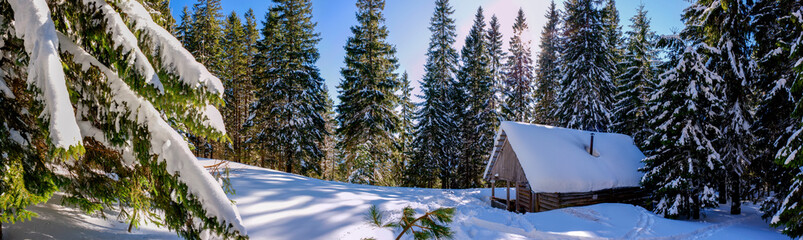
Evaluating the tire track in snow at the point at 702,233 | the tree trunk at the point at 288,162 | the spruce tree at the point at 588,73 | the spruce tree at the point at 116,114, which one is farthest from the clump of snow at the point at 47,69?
the spruce tree at the point at 588,73

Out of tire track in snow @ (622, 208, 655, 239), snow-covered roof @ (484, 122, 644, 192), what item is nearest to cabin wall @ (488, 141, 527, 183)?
snow-covered roof @ (484, 122, 644, 192)

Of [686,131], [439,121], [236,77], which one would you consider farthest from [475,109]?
[236,77]

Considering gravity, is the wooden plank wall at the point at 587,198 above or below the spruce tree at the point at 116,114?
below

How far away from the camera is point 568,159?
48.6 feet

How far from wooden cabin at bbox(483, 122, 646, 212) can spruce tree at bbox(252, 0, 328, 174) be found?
12.8 m

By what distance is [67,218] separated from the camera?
14.0 feet

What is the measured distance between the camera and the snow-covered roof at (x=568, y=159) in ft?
44.9

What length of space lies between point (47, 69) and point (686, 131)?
57.0 feet

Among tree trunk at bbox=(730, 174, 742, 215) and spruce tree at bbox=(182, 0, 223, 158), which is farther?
spruce tree at bbox=(182, 0, 223, 158)

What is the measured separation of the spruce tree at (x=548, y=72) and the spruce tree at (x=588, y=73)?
2.94 metres

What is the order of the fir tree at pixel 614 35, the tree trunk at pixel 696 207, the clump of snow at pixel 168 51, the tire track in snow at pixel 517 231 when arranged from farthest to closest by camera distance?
the fir tree at pixel 614 35, the tree trunk at pixel 696 207, the tire track in snow at pixel 517 231, the clump of snow at pixel 168 51

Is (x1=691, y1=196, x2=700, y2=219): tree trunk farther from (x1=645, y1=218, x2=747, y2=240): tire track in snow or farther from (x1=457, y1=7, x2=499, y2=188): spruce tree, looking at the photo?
(x1=457, y1=7, x2=499, y2=188): spruce tree

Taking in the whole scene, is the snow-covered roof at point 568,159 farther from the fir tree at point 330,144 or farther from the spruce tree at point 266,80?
the fir tree at point 330,144

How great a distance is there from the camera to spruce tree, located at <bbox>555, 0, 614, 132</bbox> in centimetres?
2059
